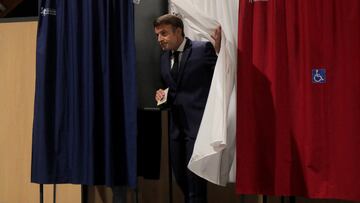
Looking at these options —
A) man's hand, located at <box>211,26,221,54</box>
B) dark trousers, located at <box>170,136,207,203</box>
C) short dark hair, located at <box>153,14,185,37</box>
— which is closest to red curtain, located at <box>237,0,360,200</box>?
man's hand, located at <box>211,26,221,54</box>

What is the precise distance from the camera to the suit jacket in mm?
2379

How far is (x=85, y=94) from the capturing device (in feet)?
8.08

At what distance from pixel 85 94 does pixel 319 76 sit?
Result: 1.40 meters

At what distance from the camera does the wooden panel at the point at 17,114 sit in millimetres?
3385

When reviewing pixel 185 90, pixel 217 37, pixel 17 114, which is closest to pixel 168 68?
pixel 185 90

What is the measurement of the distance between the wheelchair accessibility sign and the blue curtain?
1.04 metres

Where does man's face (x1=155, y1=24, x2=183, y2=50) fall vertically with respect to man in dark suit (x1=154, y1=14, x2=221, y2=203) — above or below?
above

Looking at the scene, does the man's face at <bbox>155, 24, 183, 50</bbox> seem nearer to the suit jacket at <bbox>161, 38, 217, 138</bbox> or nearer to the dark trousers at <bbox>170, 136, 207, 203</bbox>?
the suit jacket at <bbox>161, 38, 217, 138</bbox>

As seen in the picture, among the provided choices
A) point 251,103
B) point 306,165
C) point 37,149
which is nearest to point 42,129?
point 37,149

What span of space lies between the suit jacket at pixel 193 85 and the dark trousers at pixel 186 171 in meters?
0.06

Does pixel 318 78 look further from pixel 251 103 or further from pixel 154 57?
pixel 154 57

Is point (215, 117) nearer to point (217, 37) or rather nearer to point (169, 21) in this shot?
point (217, 37)

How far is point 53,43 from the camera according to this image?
2.56 m

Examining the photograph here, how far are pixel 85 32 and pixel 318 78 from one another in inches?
56.4
